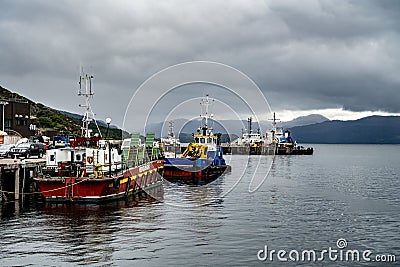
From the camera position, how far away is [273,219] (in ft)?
116

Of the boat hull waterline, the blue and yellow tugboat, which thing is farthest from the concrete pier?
the blue and yellow tugboat

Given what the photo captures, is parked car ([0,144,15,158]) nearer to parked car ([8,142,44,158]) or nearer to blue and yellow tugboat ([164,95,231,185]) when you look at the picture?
parked car ([8,142,44,158])

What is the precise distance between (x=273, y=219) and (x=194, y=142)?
36456mm

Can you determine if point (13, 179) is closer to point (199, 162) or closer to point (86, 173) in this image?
point (86, 173)

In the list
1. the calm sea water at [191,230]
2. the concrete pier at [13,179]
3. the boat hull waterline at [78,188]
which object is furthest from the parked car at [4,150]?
the boat hull waterline at [78,188]

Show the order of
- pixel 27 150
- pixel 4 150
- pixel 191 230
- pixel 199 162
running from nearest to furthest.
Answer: pixel 191 230
pixel 27 150
pixel 4 150
pixel 199 162

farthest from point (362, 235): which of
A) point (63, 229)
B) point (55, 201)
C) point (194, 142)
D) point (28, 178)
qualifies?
point (194, 142)

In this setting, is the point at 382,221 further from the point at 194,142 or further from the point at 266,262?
the point at 194,142

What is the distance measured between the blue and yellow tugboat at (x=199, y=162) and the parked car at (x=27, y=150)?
15.5 metres

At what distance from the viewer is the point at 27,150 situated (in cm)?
5772

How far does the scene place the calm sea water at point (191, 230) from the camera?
24.7m

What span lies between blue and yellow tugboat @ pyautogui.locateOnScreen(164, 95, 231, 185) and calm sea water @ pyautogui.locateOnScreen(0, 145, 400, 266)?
57.2ft

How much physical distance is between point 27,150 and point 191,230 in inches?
1298

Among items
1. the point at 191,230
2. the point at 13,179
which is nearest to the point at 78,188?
the point at 13,179
